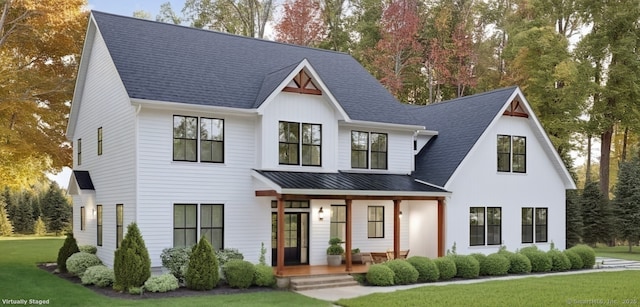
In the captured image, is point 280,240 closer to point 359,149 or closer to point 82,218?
point 359,149

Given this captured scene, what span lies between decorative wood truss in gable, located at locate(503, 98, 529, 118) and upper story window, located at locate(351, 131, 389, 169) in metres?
5.24

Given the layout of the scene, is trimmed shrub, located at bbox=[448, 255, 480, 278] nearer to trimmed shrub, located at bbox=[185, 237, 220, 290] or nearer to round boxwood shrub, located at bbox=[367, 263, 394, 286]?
round boxwood shrub, located at bbox=[367, 263, 394, 286]

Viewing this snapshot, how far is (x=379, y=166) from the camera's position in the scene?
23625 millimetres

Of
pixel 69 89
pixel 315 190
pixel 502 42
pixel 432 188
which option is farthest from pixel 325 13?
pixel 315 190

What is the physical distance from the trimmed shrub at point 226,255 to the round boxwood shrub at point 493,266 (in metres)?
8.47

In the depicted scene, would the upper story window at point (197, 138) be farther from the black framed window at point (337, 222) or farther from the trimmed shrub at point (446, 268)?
the trimmed shrub at point (446, 268)

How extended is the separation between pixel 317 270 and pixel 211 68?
26.3ft

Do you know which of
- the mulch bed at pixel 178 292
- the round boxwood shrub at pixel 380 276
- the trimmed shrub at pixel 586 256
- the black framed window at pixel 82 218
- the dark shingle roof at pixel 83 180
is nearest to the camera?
the mulch bed at pixel 178 292

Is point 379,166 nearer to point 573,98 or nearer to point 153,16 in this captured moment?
point 573,98

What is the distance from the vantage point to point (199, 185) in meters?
19.3

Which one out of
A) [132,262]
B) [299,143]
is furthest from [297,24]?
[132,262]

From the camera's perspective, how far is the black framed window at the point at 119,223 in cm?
1958

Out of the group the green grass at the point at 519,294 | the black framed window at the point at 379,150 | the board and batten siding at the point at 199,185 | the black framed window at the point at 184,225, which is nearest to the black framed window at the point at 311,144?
the board and batten siding at the point at 199,185

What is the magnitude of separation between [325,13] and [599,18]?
58.3ft
